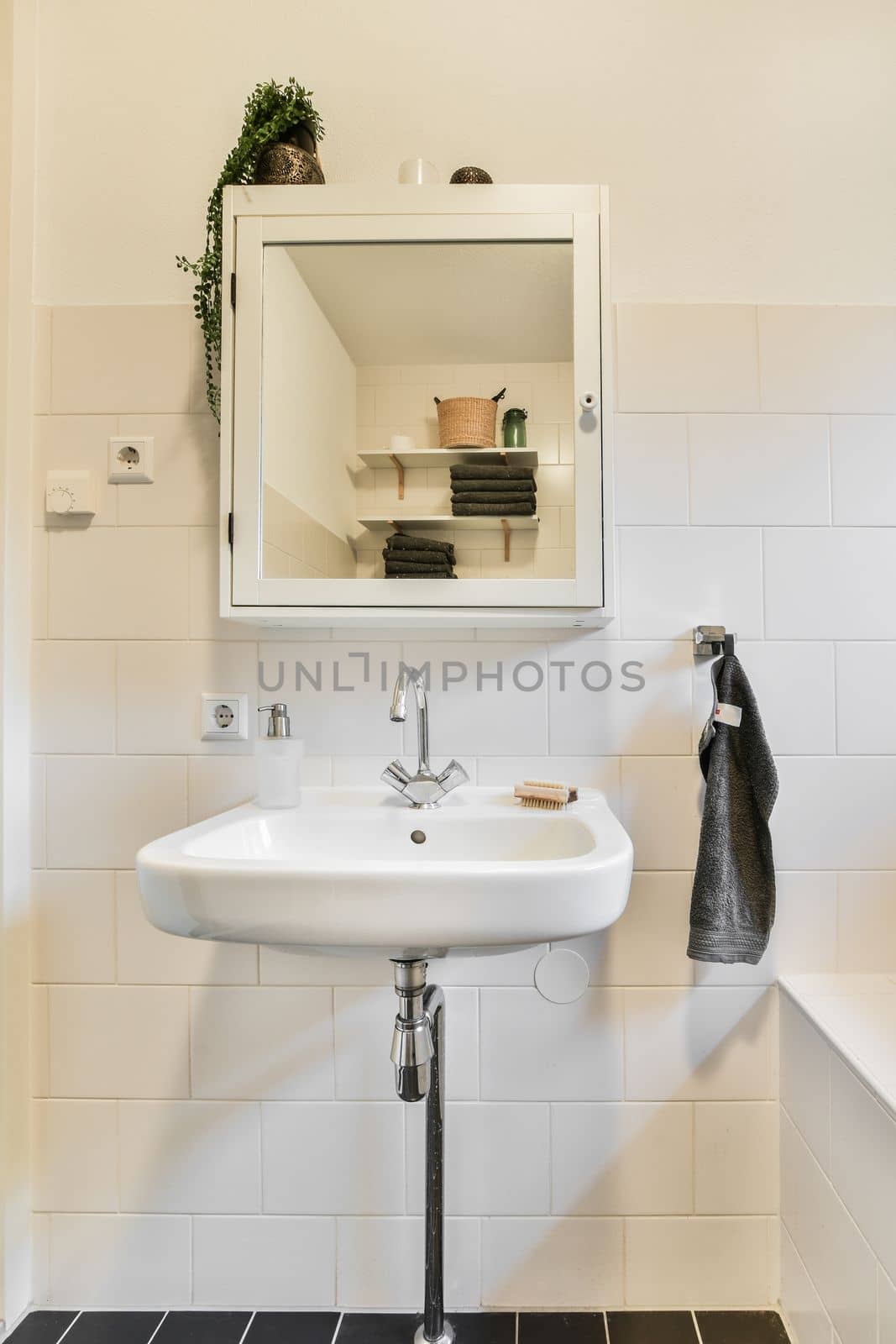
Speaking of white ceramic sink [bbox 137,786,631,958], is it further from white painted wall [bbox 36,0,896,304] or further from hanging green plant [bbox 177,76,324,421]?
white painted wall [bbox 36,0,896,304]

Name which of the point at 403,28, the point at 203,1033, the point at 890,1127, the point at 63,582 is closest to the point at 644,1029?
the point at 890,1127

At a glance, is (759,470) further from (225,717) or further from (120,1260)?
(120,1260)

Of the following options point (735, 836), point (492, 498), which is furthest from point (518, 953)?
point (492, 498)

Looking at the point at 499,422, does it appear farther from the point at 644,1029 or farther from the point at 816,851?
the point at 644,1029

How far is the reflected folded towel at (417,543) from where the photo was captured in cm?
104

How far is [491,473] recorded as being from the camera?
1.04 metres

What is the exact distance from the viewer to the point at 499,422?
3.43 ft

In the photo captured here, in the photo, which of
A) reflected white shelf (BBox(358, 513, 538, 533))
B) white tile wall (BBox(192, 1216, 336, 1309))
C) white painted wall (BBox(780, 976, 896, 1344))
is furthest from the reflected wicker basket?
white tile wall (BBox(192, 1216, 336, 1309))

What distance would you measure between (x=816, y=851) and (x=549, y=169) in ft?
3.85

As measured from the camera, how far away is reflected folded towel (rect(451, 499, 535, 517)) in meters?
1.04

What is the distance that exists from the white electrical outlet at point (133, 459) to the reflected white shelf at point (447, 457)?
39 cm

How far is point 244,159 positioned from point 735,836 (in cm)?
124

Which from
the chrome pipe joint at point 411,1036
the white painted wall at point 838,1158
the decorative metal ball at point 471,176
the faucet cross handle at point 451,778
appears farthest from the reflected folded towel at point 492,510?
the white painted wall at point 838,1158

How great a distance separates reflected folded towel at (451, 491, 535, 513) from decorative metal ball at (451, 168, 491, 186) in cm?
45
